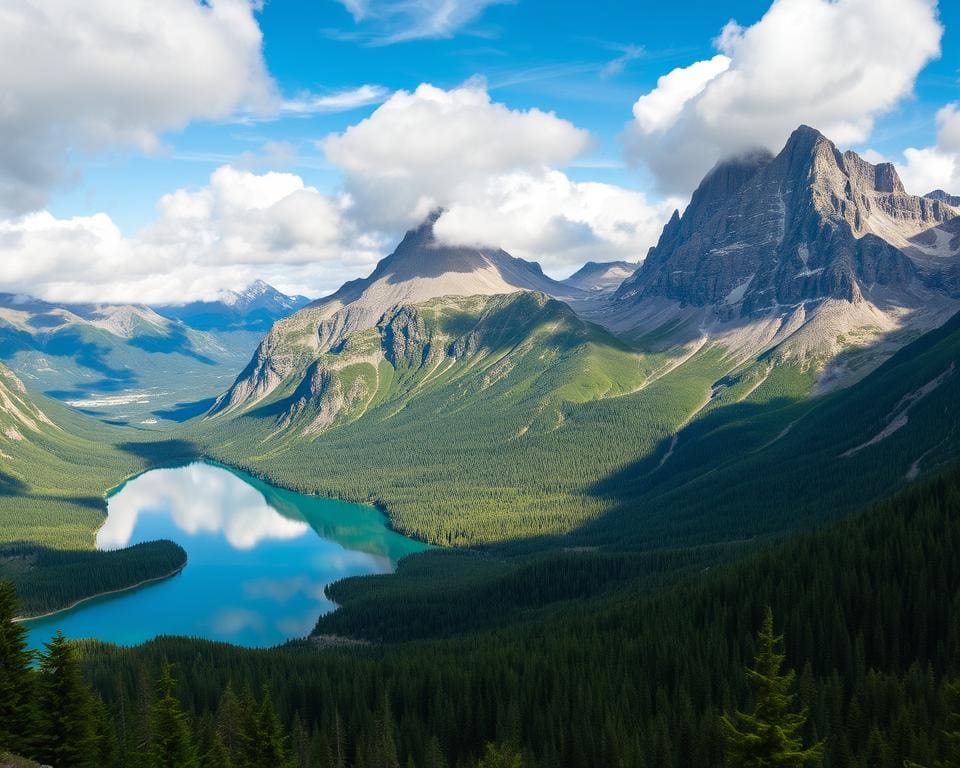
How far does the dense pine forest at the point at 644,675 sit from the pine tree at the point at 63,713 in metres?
3.19

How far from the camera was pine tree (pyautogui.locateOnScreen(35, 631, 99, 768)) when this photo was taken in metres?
45.9

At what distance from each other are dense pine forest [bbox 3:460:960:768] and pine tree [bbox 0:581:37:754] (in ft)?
19.0

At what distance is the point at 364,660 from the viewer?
374 feet

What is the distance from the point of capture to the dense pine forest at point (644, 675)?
72.1m

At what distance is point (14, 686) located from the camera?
149ft

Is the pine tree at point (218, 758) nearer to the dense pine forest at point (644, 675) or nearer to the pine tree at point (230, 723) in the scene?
the dense pine forest at point (644, 675)

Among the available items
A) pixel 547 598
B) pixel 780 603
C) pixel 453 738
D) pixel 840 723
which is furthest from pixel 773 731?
pixel 547 598

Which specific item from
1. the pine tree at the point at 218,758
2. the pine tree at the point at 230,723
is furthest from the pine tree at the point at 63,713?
the pine tree at the point at 230,723

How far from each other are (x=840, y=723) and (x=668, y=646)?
1028 inches

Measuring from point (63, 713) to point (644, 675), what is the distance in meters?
68.4

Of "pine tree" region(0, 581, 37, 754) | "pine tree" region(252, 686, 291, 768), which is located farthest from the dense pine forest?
"pine tree" region(0, 581, 37, 754)

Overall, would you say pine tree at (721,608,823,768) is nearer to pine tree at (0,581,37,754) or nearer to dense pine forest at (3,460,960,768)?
dense pine forest at (3,460,960,768)

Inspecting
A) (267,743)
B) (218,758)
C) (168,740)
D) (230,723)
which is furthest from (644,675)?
(168,740)

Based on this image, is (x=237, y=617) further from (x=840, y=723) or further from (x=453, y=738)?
(x=840, y=723)
